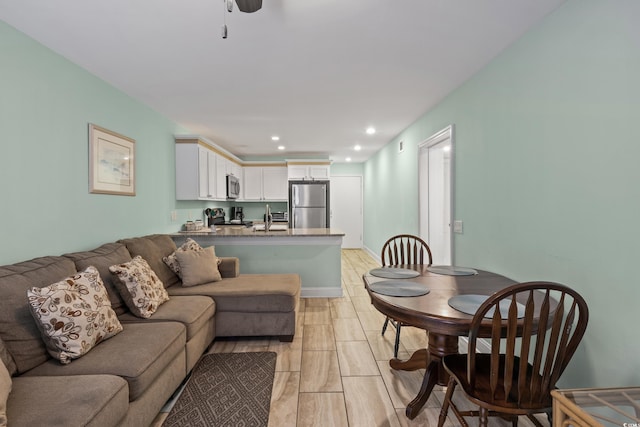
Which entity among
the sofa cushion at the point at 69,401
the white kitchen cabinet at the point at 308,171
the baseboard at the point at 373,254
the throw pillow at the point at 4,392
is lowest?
the baseboard at the point at 373,254

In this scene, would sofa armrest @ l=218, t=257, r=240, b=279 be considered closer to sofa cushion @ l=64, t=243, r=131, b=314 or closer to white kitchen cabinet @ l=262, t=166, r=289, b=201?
sofa cushion @ l=64, t=243, r=131, b=314

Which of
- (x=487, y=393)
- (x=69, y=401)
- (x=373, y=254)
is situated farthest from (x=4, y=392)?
(x=373, y=254)

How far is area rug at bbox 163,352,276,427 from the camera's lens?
72.8 inches

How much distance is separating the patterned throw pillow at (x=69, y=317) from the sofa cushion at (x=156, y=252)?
3.18 ft

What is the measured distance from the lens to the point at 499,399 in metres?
1.35

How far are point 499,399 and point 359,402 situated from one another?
940mm

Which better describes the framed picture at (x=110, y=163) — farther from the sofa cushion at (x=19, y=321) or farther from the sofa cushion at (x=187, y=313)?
the sofa cushion at (x=187, y=313)

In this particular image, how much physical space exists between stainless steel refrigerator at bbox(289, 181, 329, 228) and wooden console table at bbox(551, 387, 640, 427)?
537 centimetres

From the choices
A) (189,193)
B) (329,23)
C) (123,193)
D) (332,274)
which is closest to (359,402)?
(332,274)

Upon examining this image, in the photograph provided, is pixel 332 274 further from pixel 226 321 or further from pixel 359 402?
pixel 359 402

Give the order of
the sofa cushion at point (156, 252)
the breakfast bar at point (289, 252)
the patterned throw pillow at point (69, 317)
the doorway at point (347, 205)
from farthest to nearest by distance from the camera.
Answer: the doorway at point (347, 205)
the breakfast bar at point (289, 252)
the sofa cushion at point (156, 252)
the patterned throw pillow at point (69, 317)

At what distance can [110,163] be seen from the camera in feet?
9.29

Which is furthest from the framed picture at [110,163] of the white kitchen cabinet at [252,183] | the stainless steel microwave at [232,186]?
the white kitchen cabinet at [252,183]

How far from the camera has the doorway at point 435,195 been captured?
3.79 metres
